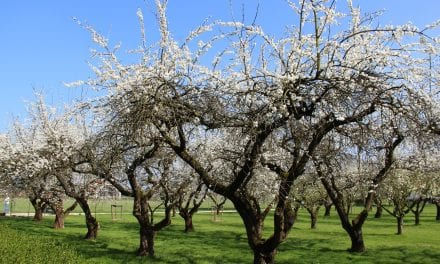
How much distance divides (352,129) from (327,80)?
213 centimetres

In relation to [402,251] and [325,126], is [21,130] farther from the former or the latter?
[325,126]

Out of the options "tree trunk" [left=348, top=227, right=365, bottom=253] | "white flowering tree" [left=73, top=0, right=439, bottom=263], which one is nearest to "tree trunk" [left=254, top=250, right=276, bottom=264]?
"white flowering tree" [left=73, top=0, right=439, bottom=263]

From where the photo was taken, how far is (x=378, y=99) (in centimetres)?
840

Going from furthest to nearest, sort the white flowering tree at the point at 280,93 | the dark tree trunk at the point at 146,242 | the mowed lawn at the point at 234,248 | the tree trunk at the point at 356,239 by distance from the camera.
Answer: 1. the tree trunk at the point at 356,239
2. the dark tree trunk at the point at 146,242
3. the mowed lawn at the point at 234,248
4. the white flowering tree at the point at 280,93

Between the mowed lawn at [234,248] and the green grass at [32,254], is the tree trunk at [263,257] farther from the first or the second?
the mowed lawn at [234,248]

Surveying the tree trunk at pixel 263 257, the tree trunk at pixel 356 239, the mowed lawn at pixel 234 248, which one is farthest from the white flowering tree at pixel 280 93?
the tree trunk at pixel 356 239

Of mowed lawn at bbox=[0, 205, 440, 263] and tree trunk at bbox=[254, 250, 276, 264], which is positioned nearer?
tree trunk at bbox=[254, 250, 276, 264]

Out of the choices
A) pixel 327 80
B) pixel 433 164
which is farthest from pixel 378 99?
pixel 433 164

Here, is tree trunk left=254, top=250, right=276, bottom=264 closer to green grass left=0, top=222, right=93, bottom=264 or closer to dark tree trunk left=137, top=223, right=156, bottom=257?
green grass left=0, top=222, right=93, bottom=264

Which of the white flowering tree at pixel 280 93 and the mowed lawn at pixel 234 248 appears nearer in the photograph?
the white flowering tree at pixel 280 93

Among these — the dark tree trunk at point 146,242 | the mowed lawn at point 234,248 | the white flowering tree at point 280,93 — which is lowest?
the mowed lawn at point 234,248

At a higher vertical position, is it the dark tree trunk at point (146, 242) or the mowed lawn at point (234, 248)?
the dark tree trunk at point (146, 242)

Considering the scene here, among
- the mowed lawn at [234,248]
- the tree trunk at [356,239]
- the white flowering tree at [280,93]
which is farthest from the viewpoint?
the tree trunk at [356,239]

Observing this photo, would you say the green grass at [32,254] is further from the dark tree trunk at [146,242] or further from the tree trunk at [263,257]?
the tree trunk at [263,257]
